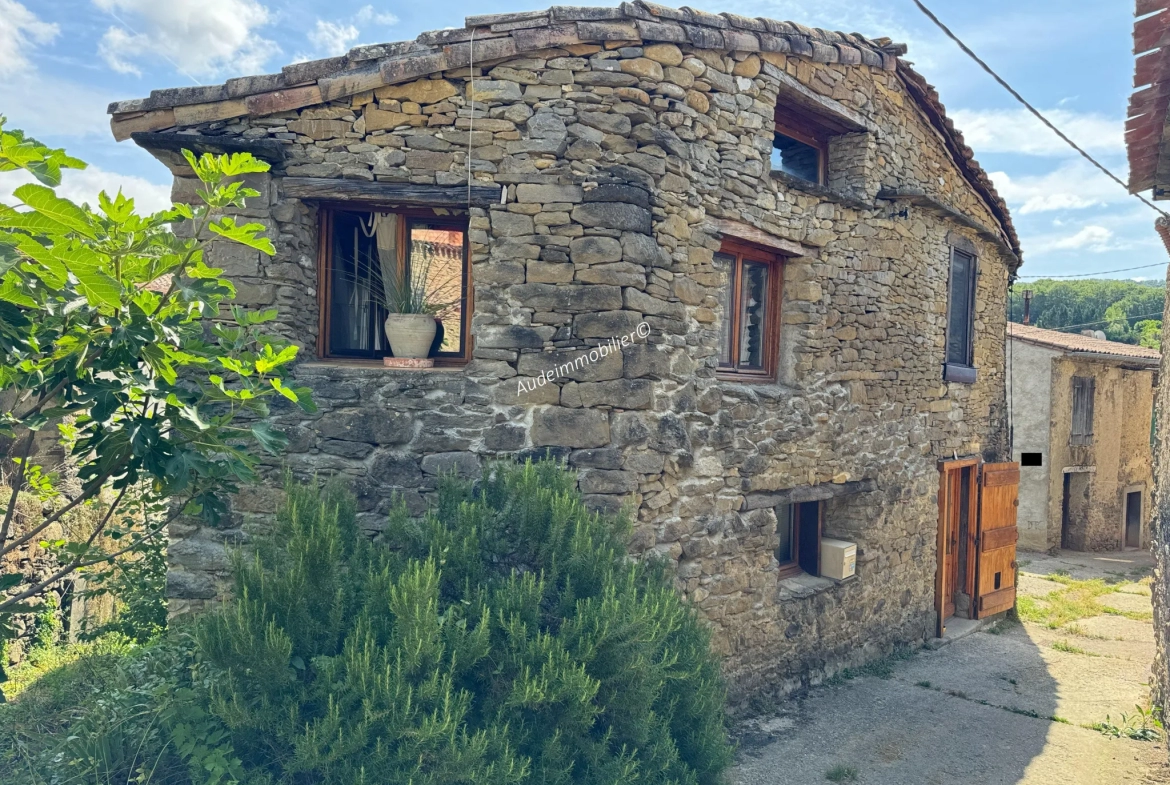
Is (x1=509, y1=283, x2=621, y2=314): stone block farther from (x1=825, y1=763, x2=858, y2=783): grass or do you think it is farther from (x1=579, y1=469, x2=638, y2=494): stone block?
(x1=825, y1=763, x2=858, y2=783): grass

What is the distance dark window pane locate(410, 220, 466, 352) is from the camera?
4836mm

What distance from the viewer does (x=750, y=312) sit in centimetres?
591

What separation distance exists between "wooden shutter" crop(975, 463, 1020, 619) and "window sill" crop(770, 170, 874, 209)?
395cm

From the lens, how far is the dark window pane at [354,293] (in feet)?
16.0

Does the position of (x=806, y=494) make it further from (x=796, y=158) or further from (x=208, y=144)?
(x=208, y=144)

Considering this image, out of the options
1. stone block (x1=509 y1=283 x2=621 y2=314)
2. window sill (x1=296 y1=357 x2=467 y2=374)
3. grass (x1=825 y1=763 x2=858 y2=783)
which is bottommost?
grass (x1=825 y1=763 x2=858 y2=783)

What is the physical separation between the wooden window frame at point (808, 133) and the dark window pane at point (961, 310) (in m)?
2.53

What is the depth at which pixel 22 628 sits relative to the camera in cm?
603

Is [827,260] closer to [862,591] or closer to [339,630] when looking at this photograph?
[862,591]

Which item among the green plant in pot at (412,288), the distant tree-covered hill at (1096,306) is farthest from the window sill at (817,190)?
the distant tree-covered hill at (1096,306)

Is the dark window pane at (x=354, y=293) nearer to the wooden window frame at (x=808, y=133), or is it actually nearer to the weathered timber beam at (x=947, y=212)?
the wooden window frame at (x=808, y=133)

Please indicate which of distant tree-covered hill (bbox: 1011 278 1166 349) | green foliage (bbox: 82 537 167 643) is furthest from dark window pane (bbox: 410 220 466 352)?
distant tree-covered hill (bbox: 1011 278 1166 349)

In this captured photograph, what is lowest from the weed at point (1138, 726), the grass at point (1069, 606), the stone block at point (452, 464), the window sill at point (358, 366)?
the grass at point (1069, 606)

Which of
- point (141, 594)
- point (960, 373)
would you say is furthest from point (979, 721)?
point (141, 594)
